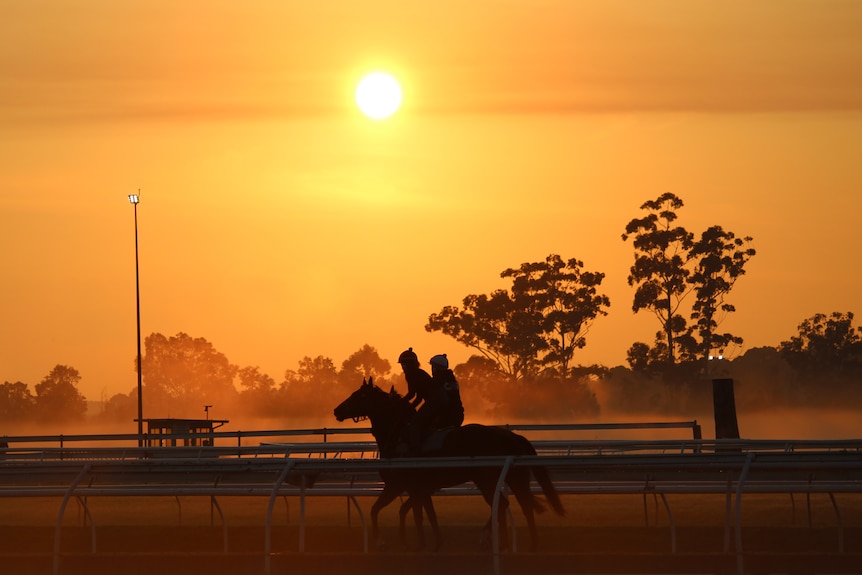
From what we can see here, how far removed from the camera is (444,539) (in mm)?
16625

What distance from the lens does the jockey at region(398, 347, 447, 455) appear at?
1466 centimetres

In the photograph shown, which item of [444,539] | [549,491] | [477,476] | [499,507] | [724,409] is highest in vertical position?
[724,409]

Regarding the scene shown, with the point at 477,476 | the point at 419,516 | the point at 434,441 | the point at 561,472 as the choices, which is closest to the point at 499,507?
the point at 477,476

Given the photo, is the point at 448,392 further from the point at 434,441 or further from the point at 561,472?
the point at 561,472

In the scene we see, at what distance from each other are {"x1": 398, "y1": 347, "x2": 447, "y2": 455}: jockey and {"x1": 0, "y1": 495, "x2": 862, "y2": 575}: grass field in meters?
1.10

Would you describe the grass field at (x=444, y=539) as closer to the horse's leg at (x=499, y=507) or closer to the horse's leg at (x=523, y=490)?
the horse's leg at (x=499, y=507)

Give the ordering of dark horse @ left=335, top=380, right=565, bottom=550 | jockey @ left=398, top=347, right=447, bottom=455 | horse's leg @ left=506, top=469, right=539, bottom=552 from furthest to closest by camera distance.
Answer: jockey @ left=398, top=347, right=447, bottom=455 → horse's leg @ left=506, top=469, right=539, bottom=552 → dark horse @ left=335, top=380, right=565, bottom=550

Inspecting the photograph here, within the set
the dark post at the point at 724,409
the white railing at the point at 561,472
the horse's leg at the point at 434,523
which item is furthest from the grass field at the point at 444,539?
the dark post at the point at 724,409

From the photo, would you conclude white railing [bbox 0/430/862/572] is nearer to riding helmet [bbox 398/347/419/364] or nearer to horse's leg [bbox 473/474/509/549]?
horse's leg [bbox 473/474/509/549]

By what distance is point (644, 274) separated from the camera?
3275 inches

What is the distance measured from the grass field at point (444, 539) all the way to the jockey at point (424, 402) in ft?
3.62

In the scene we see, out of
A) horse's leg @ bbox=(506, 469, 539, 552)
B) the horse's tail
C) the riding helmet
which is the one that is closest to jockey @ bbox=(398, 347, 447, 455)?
the riding helmet

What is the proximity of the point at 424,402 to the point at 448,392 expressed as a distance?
259 millimetres

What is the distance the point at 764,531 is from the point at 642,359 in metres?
67.0
